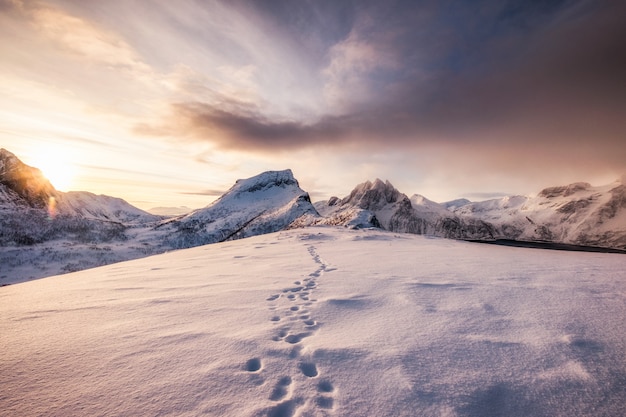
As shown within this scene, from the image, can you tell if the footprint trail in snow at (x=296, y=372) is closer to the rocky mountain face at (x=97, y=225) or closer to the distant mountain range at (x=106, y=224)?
the distant mountain range at (x=106, y=224)

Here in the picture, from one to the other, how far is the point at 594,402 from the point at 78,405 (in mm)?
5081

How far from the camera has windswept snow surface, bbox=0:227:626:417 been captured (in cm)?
254

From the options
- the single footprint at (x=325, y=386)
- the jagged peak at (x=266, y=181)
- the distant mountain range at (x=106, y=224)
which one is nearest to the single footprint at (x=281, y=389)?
the single footprint at (x=325, y=386)

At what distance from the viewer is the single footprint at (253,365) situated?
3137 millimetres

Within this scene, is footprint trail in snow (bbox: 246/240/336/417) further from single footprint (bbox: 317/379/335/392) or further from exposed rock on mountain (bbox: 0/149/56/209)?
exposed rock on mountain (bbox: 0/149/56/209)

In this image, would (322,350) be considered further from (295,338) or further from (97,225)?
(97,225)

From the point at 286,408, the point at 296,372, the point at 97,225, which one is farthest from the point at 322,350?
the point at 97,225

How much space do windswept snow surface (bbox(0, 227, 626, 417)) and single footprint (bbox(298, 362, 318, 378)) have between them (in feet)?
0.05

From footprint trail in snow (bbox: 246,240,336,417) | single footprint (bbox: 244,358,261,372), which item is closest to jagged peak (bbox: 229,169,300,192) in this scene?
footprint trail in snow (bbox: 246,240,336,417)

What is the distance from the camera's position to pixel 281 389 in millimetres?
A: 2797

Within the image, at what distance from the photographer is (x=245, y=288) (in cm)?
661

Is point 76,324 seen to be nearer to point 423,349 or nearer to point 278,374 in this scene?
point 278,374

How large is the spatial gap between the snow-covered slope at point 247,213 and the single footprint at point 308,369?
208 ft

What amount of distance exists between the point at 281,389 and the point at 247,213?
11731 cm
